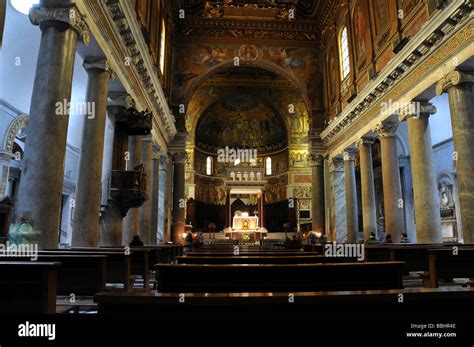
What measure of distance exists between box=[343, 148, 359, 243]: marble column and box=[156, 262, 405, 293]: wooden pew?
43.1 ft

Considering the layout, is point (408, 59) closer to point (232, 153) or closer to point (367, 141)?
point (367, 141)

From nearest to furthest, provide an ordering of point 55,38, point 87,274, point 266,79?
1. point 87,274
2. point 55,38
3. point 266,79

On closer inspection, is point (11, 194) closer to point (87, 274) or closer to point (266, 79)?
point (87, 274)

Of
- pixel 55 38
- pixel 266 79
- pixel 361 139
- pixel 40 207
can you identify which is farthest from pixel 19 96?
pixel 266 79

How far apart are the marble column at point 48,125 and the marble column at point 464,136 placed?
27.7ft

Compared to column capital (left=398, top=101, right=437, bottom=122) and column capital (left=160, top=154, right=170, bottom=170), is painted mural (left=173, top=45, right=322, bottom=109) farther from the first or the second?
column capital (left=398, top=101, right=437, bottom=122)

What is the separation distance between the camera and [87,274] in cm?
354

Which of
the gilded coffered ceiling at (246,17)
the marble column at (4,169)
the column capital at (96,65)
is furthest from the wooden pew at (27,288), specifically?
the gilded coffered ceiling at (246,17)

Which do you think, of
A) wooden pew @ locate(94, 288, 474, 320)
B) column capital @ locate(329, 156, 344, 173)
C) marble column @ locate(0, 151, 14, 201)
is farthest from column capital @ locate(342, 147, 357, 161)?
wooden pew @ locate(94, 288, 474, 320)

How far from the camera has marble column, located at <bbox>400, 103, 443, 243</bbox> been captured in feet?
32.2

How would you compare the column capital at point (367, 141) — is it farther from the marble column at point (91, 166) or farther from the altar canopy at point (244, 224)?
the marble column at point (91, 166)

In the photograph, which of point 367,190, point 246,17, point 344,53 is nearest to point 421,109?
point 367,190

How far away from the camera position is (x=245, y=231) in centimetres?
1956

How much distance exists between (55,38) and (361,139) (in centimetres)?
1155
